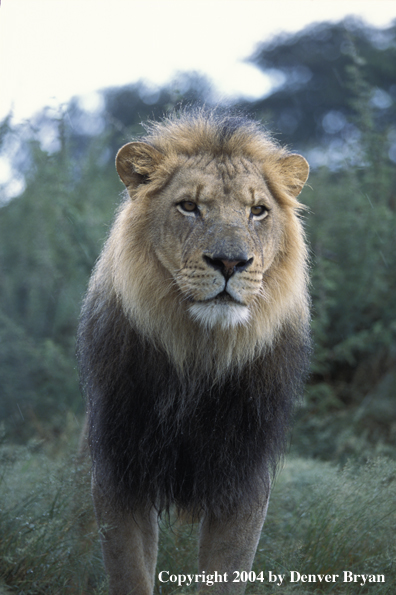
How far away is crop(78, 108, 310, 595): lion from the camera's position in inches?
120

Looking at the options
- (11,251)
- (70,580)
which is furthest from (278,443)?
(11,251)

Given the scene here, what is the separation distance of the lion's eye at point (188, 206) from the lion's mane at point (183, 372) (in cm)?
21

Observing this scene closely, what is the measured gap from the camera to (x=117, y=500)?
3160mm

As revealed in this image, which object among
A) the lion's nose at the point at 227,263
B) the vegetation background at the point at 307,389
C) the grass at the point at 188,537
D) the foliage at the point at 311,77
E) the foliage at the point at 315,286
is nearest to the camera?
the lion's nose at the point at 227,263

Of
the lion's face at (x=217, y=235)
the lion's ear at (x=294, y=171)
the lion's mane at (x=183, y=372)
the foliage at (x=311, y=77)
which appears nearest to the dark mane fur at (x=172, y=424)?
the lion's mane at (x=183, y=372)

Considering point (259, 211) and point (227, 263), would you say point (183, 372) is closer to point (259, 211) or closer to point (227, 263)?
point (227, 263)

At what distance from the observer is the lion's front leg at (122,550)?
3.11 m

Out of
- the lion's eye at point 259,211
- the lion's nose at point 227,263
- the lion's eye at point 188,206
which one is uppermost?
the lion's eye at point 259,211

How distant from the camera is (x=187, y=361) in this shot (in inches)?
122

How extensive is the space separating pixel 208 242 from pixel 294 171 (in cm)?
95

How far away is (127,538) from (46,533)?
0.57 meters

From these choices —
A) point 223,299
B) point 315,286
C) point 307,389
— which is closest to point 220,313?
point 223,299

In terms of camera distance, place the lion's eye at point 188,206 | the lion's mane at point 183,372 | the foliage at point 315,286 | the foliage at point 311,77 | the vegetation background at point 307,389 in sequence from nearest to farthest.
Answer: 1. the lion's eye at point 188,206
2. the lion's mane at point 183,372
3. the vegetation background at point 307,389
4. the foliage at point 315,286
5. the foliage at point 311,77

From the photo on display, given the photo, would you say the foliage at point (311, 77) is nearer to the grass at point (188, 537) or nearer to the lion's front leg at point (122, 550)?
the grass at point (188, 537)
